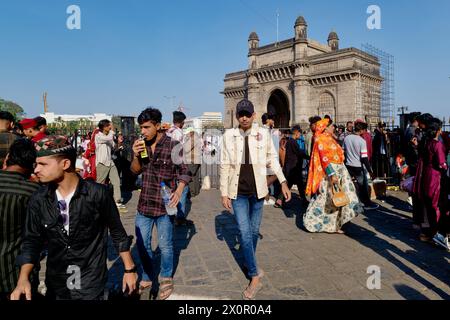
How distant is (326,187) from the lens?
5.32m

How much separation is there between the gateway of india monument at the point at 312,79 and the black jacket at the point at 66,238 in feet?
106

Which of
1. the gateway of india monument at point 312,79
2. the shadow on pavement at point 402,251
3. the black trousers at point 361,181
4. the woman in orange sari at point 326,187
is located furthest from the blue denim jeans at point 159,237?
the gateway of india monument at point 312,79

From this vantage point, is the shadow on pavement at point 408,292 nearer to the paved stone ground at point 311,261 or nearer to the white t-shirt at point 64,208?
the paved stone ground at point 311,261

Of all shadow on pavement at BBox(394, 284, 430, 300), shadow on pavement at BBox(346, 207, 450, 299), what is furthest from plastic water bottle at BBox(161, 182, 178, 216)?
shadow on pavement at BBox(346, 207, 450, 299)

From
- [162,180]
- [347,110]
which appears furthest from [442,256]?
[347,110]

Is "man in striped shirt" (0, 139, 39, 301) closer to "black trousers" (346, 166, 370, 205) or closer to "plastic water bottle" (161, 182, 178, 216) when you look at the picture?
"plastic water bottle" (161, 182, 178, 216)

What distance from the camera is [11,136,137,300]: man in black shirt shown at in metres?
2.05

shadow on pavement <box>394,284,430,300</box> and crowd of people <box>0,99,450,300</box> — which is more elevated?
crowd of people <box>0,99,450,300</box>

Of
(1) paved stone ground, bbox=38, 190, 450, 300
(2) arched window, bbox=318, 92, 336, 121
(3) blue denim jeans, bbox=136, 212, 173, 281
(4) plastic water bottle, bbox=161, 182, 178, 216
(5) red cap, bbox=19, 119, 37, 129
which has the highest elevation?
(2) arched window, bbox=318, 92, 336, 121

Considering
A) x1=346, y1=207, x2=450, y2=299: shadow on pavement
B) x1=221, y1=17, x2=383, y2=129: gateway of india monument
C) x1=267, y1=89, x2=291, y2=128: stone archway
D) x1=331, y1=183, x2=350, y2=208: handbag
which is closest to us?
x1=346, y1=207, x2=450, y2=299: shadow on pavement

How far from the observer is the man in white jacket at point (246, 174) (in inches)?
130

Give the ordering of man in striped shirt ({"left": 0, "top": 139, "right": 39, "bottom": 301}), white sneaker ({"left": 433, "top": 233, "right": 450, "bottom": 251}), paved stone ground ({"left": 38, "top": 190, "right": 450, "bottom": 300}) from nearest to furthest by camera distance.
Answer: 1. man in striped shirt ({"left": 0, "top": 139, "right": 39, "bottom": 301})
2. paved stone ground ({"left": 38, "top": 190, "right": 450, "bottom": 300})
3. white sneaker ({"left": 433, "top": 233, "right": 450, "bottom": 251})

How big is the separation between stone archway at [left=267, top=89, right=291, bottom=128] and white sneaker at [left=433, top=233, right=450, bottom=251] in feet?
124

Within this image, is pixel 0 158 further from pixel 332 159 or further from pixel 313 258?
pixel 332 159
